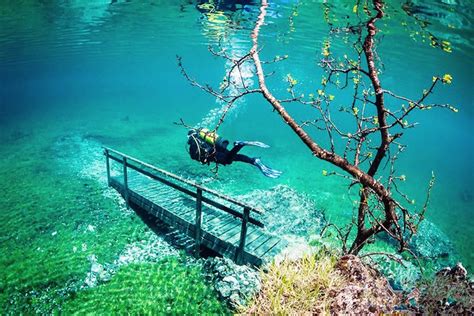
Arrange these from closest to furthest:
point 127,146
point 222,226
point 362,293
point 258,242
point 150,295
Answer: point 362,293 → point 150,295 → point 258,242 → point 222,226 → point 127,146

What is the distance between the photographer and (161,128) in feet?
99.9

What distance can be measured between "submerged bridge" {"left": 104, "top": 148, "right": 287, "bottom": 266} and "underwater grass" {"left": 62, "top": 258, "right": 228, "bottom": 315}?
1133 mm

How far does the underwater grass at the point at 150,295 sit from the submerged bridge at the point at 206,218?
1133 millimetres

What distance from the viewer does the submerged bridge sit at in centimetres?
751

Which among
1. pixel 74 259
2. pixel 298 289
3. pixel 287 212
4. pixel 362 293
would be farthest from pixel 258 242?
pixel 74 259

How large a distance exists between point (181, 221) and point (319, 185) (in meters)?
11.1

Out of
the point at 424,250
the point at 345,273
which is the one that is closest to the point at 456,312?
the point at 345,273

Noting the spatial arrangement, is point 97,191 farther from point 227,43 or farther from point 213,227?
point 227,43

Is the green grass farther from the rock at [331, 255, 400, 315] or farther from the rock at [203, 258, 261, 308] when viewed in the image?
the rock at [331, 255, 400, 315]

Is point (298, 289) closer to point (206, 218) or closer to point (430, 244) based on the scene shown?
point (206, 218)

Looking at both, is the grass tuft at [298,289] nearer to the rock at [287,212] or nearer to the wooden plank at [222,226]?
the wooden plank at [222,226]

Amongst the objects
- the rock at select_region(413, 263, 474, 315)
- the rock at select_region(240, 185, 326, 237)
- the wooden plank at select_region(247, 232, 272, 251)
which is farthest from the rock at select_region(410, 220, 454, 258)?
the rock at select_region(413, 263, 474, 315)

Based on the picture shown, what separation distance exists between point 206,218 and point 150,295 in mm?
3075

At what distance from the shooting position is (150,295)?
6.97m
